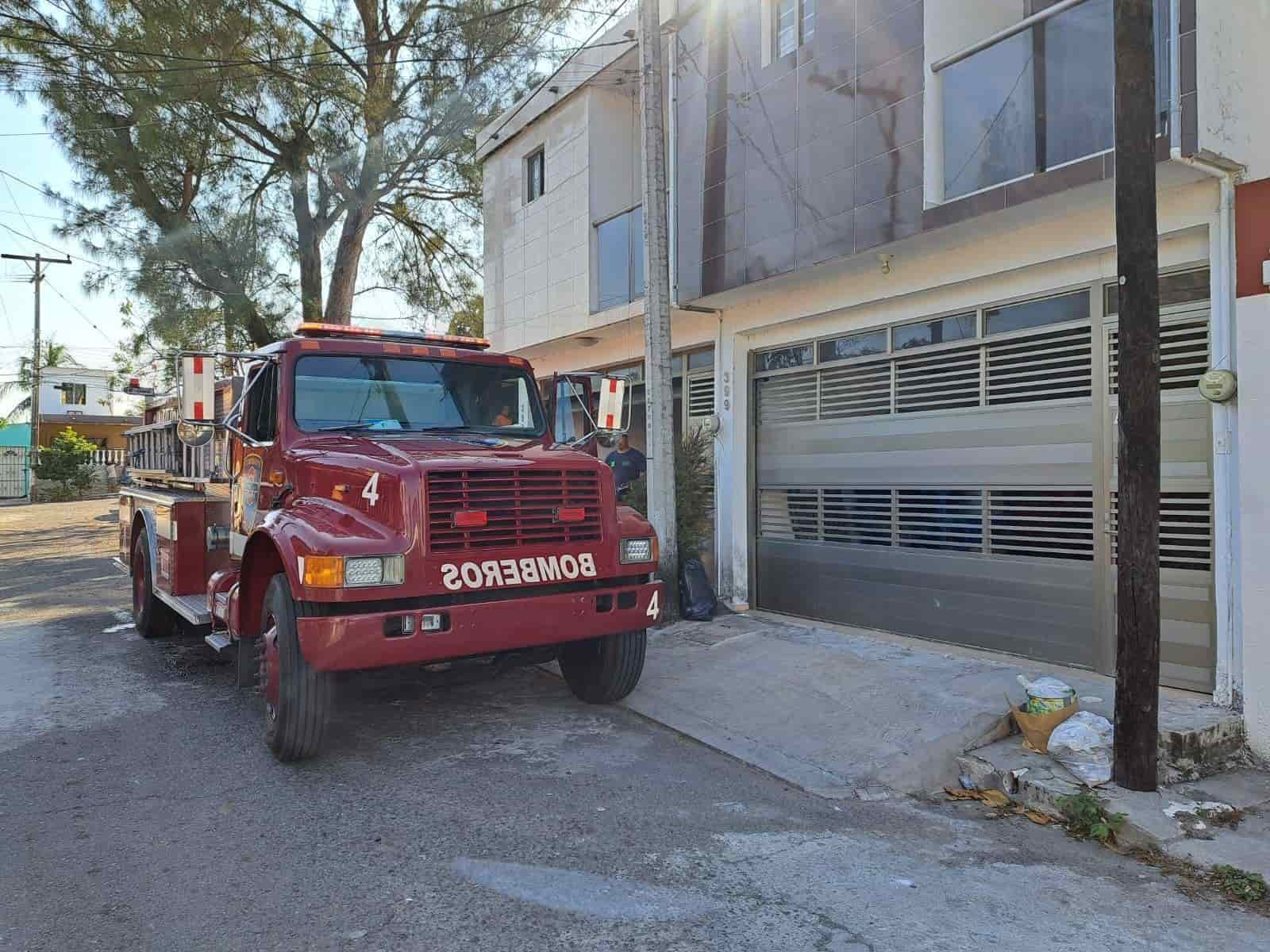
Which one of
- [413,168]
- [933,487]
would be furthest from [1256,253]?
[413,168]

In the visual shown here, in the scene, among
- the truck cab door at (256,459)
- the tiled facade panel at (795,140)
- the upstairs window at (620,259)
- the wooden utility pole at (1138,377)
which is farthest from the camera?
the upstairs window at (620,259)

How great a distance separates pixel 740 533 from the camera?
943 centimetres

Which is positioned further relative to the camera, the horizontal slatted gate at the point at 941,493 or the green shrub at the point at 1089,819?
the horizontal slatted gate at the point at 941,493

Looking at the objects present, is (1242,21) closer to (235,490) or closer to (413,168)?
(235,490)

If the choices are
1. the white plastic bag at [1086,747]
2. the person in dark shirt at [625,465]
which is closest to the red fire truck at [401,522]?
the white plastic bag at [1086,747]

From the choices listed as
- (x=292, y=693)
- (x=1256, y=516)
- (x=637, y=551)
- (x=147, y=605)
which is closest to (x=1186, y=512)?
(x=1256, y=516)

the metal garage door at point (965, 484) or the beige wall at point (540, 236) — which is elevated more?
the beige wall at point (540, 236)

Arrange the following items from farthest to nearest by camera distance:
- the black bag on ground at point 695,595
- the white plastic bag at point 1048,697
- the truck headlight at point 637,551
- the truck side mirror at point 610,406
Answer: the black bag on ground at point 695,595 < the truck side mirror at point 610,406 < the truck headlight at point 637,551 < the white plastic bag at point 1048,697

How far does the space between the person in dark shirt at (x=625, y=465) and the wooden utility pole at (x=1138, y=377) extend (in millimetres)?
6221

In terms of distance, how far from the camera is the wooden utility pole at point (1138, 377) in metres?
4.29

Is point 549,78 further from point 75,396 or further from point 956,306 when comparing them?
point 75,396

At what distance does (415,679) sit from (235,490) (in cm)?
230

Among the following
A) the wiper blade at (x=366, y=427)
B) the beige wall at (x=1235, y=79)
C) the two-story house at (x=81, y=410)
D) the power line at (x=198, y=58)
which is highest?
the power line at (x=198, y=58)

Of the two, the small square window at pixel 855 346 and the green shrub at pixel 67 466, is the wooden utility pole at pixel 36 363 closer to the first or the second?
the green shrub at pixel 67 466
